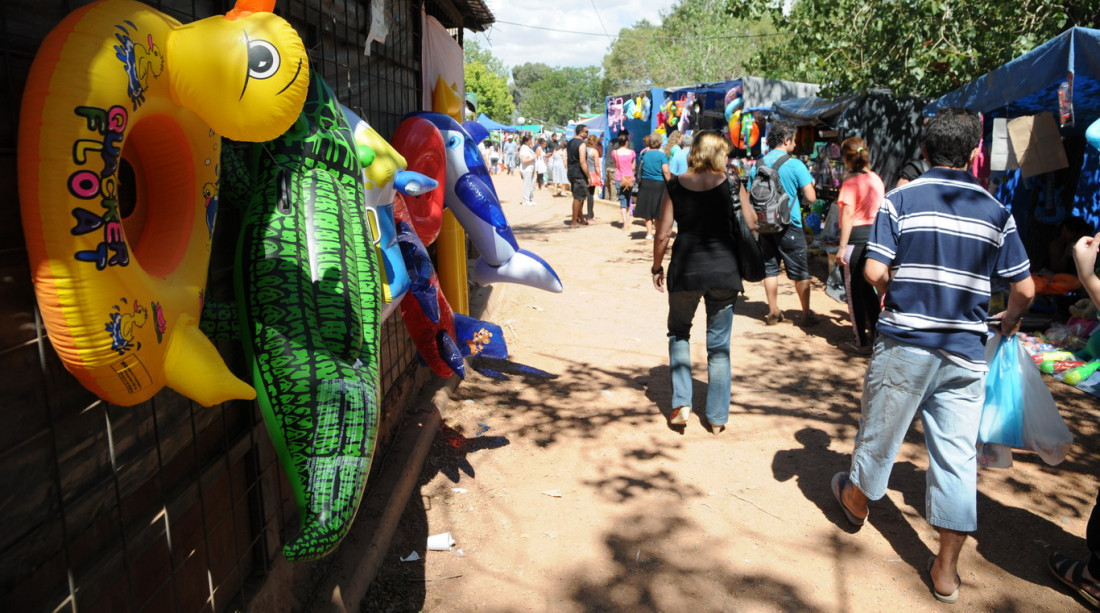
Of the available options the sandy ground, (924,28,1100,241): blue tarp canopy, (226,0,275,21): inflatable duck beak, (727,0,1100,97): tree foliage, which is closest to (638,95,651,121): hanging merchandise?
(727,0,1100,97): tree foliage

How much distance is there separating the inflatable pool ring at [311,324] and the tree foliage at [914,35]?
318 inches

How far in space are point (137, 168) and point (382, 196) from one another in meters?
1.22

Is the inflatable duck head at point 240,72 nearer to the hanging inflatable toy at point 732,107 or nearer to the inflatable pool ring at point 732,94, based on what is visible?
the hanging inflatable toy at point 732,107

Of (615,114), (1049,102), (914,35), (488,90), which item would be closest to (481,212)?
(1049,102)

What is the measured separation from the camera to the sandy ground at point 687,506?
3.38 meters

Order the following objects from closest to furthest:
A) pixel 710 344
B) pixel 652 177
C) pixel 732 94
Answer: pixel 710 344
pixel 652 177
pixel 732 94

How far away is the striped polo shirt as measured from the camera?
313 cm

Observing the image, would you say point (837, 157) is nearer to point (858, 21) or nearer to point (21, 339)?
point (858, 21)

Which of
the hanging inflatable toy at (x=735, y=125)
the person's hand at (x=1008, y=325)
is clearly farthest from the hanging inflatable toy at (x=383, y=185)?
the hanging inflatable toy at (x=735, y=125)

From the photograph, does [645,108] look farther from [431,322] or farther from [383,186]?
[383,186]

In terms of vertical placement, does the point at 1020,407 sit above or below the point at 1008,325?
below

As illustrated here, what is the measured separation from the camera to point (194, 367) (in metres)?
1.72

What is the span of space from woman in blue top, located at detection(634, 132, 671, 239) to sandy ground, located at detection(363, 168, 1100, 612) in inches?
210

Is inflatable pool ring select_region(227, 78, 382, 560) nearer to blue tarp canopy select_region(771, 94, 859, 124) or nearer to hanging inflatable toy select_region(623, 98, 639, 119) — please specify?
blue tarp canopy select_region(771, 94, 859, 124)
